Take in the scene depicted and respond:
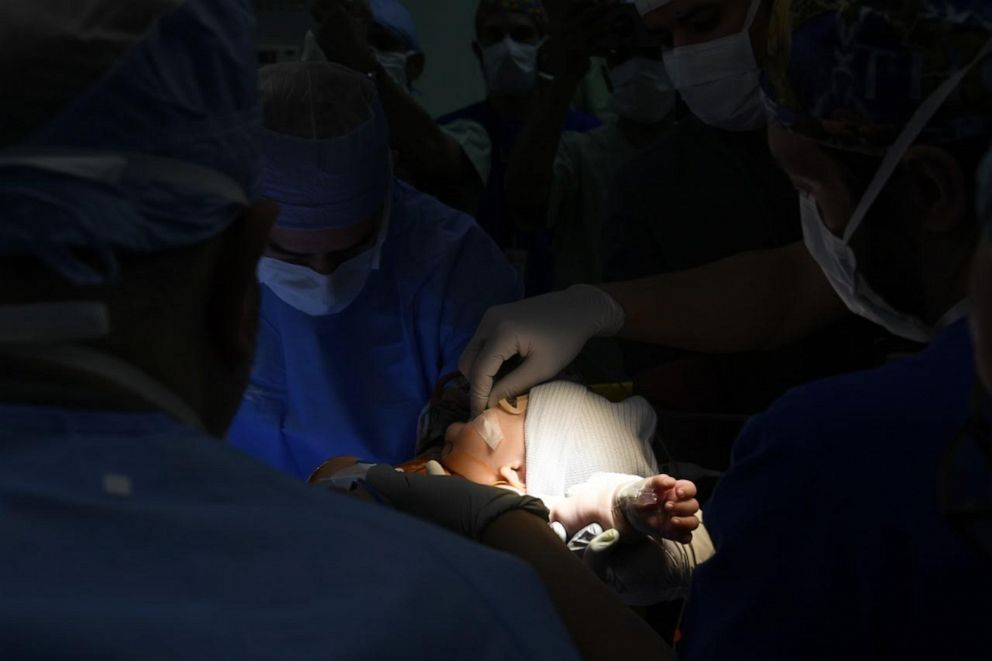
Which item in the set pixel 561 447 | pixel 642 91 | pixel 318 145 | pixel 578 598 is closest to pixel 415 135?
pixel 642 91

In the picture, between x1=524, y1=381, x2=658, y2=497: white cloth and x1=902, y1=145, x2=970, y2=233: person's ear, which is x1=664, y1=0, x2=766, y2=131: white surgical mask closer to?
x1=524, y1=381, x2=658, y2=497: white cloth

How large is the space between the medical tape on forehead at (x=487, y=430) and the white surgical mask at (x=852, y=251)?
0.87m

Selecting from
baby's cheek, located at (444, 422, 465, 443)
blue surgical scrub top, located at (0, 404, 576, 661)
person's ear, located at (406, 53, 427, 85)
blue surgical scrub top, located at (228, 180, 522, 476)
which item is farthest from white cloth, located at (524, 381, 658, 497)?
person's ear, located at (406, 53, 427, 85)

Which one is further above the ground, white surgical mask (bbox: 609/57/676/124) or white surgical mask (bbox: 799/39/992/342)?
white surgical mask (bbox: 799/39/992/342)

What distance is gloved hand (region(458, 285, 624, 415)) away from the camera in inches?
77.5

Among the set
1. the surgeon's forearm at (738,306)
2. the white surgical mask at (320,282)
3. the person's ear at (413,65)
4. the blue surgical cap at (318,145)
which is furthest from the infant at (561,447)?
the person's ear at (413,65)

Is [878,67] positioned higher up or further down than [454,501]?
higher up

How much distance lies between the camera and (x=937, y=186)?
101cm

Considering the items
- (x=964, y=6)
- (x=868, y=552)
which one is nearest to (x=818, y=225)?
(x=964, y=6)

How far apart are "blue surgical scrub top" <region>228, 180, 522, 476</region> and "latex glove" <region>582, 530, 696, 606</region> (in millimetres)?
613

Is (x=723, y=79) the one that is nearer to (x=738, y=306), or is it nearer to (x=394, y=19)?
(x=738, y=306)

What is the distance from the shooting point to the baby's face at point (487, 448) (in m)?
2.04

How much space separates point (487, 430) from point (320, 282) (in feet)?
1.55

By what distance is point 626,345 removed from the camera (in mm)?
2346
